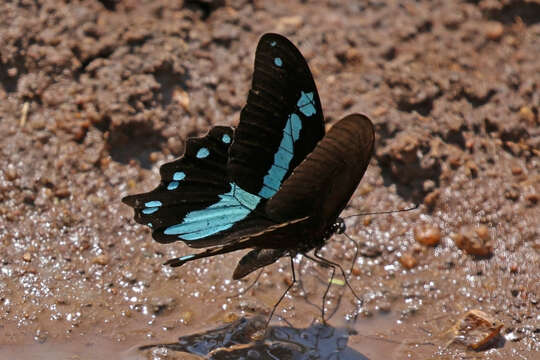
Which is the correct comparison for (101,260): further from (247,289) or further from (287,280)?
(287,280)

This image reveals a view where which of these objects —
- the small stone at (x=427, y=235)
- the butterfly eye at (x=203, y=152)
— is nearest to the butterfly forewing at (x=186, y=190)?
the butterfly eye at (x=203, y=152)

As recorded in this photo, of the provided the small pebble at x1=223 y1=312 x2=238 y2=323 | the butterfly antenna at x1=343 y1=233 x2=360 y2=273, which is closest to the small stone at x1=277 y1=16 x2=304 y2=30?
the butterfly antenna at x1=343 y1=233 x2=360 y2=273

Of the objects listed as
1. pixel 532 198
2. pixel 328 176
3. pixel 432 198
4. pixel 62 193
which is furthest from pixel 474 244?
pixel 62 193

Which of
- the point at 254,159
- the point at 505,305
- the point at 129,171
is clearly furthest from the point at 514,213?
the point at 129,171

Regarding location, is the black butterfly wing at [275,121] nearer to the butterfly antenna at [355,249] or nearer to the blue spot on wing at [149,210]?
the blue spot on wing at [149,210]

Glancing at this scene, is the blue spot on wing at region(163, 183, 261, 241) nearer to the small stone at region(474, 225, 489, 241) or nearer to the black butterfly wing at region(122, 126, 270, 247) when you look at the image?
the black butterfly wing at region(122, 126, 270, 247)

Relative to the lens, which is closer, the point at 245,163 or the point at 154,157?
the point at 245,163

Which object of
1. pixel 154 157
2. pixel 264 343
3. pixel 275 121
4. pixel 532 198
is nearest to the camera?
pixel 275 121
